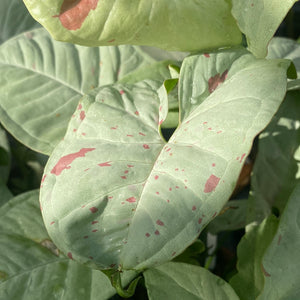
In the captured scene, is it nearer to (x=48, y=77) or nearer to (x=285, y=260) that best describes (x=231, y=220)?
(x=285, y=260)

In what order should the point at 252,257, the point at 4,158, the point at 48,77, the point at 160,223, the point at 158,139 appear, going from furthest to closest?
the point at 4,158, the point at 48,77, the point at 252,257, the point at 158,139, the point at 160,223

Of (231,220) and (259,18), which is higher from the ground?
(259,18)

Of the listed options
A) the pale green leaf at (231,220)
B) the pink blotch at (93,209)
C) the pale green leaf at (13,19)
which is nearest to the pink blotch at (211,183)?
the pink blotch at (93,209)

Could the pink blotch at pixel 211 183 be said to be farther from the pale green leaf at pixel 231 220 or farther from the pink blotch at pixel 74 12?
the pale green leaf at pixel 231 220

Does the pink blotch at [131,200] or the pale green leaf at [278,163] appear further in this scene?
the pale green leaf at [278,163]

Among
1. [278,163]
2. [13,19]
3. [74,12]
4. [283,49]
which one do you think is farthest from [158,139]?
[13,19]

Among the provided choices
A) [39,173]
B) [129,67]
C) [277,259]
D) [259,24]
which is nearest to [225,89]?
[259,24]
